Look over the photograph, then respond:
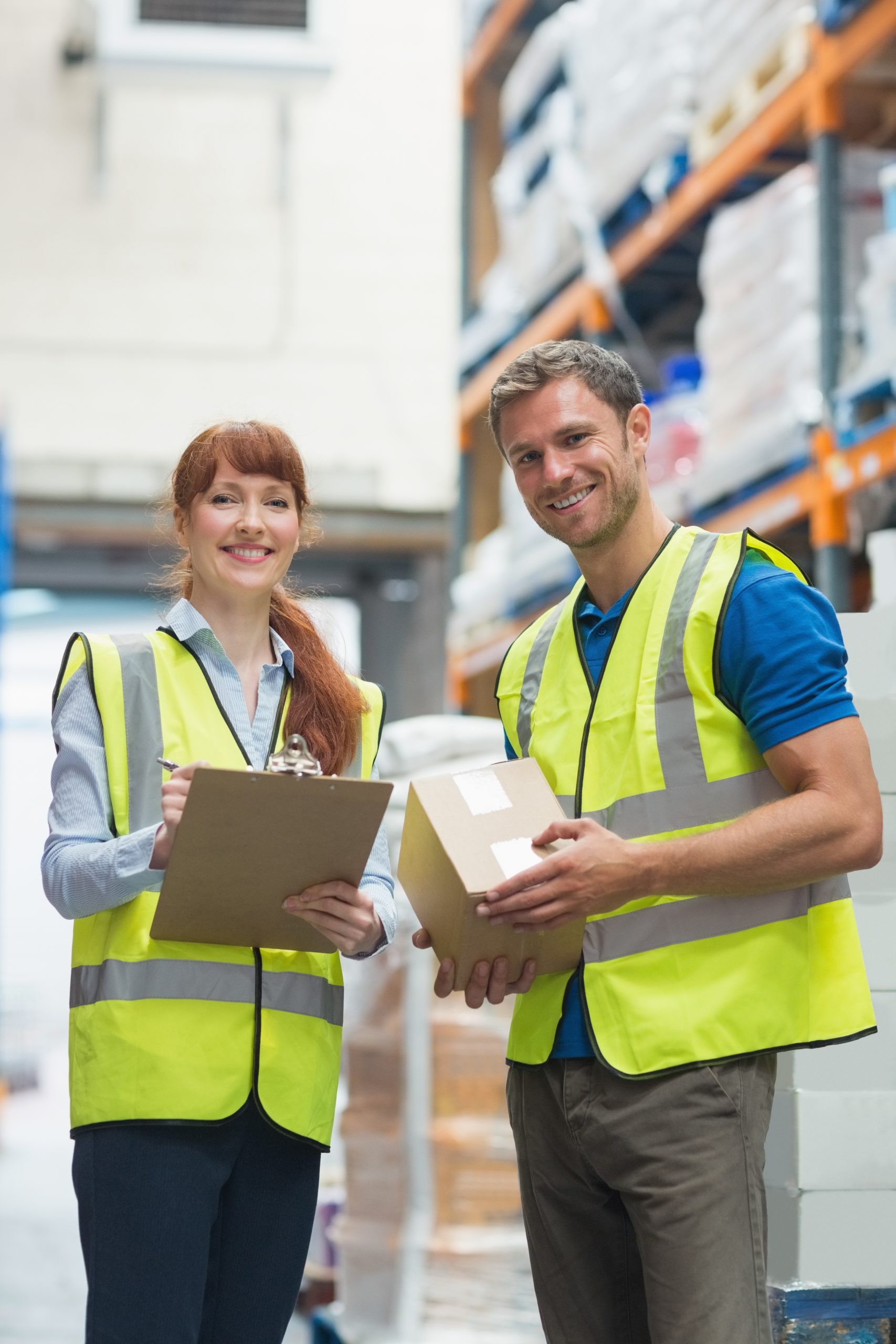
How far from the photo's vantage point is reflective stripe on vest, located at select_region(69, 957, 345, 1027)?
196cm

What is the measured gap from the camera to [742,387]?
518 centimetres

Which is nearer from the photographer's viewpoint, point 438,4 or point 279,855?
point 279,855

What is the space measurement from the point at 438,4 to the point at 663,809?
9.62 meters

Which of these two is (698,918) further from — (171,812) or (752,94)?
(752,94)

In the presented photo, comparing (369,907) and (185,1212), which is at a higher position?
(369,907)

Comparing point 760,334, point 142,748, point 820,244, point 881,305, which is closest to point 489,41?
point 760,334

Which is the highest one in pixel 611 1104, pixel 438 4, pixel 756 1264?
pixel 438 4

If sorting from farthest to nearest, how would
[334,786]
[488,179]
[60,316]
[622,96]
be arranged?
[60,316], [488,179], [622,96], [334,786]

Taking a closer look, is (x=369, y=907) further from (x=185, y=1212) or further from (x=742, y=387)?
(x=742, y=387)

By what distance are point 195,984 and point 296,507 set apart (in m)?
0.67

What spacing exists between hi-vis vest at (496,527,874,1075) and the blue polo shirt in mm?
16

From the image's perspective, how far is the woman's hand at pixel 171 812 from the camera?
72.6 inches

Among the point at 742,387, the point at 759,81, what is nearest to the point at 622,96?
the point at 759,81

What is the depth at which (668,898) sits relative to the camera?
1.95 m
